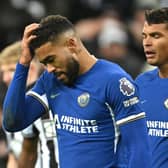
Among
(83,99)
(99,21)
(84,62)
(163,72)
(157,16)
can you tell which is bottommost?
(83,99)

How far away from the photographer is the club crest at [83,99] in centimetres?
628

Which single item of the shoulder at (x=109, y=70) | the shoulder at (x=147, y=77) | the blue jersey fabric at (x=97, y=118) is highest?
the shoulder at (x=109, y=70)

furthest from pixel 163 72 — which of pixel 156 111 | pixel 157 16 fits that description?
pixel 157 16

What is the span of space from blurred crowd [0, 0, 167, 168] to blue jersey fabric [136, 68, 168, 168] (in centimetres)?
537

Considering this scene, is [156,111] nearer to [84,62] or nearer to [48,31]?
[84,62]

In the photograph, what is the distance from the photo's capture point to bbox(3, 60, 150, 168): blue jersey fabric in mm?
6180

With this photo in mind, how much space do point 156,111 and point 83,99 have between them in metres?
0.87

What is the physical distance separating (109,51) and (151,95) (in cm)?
580

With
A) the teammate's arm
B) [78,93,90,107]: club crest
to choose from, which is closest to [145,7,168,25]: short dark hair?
[78,93,90,107]: club crest

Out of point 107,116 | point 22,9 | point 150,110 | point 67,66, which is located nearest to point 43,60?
point 67,66

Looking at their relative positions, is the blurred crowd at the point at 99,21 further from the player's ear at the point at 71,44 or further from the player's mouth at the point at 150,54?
the player's ear at the point at 71,44

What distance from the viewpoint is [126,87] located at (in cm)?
622

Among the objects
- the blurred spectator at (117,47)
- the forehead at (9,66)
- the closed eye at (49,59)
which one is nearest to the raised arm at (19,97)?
the closed eye at (49,59)

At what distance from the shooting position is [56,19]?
6422 mm
